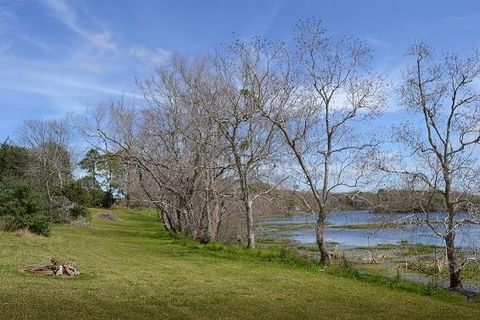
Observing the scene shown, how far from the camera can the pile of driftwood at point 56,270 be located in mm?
11805

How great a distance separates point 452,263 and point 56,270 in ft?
37.1

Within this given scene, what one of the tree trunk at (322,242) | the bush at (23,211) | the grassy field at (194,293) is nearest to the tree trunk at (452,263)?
the grassy field at (194,293)

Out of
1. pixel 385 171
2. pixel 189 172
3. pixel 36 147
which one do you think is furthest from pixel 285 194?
pixel 36 147

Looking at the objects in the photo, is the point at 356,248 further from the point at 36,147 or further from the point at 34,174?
the point at 36,147

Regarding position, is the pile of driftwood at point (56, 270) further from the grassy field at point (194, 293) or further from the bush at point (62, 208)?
the bush at point (62, 208)

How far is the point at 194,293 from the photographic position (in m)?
10.9

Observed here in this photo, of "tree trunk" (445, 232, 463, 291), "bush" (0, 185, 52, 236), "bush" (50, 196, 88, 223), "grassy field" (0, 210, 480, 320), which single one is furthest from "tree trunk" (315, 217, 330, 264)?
"bush" (50, 196, 88, 223)

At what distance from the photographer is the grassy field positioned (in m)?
8.86

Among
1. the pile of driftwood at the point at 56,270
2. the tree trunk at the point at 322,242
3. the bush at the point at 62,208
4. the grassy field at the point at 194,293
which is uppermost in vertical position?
the bush at the point at 62,208

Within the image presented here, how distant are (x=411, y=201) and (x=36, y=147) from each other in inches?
2177

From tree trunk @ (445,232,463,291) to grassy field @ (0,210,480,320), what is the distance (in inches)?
62.3

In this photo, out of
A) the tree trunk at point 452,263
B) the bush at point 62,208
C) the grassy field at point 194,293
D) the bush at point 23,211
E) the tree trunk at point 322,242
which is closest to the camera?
the grassy field at point 194,293

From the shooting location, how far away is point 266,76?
22109 millimetres

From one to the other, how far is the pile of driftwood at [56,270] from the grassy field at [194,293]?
30 centimetres
